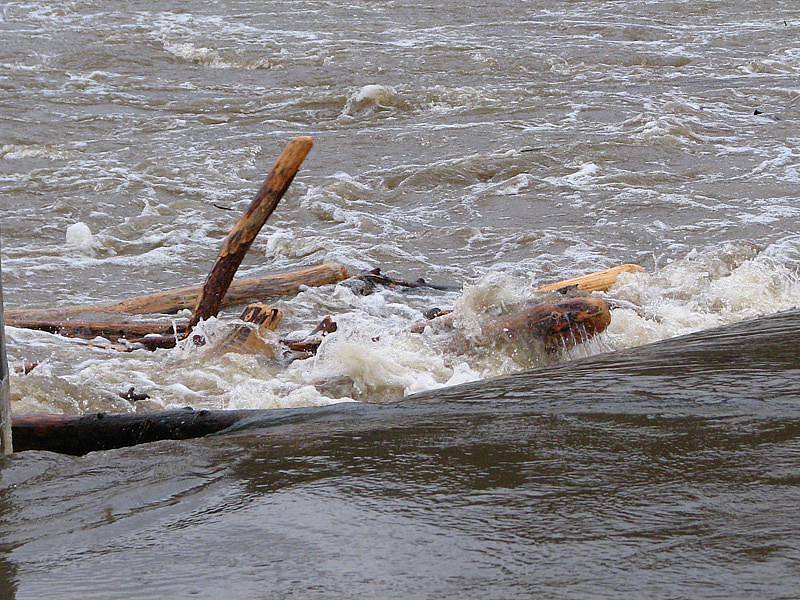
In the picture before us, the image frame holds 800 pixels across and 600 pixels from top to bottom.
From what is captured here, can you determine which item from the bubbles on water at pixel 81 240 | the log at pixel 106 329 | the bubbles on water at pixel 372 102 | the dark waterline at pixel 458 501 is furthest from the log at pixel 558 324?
the bubbles on water at pixel 372 102

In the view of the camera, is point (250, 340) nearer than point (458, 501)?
No

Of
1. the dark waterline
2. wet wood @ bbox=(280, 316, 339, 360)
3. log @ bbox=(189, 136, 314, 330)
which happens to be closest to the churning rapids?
the dark waterline

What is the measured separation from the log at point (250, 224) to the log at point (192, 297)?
0.67 m

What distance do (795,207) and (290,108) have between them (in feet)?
23.9

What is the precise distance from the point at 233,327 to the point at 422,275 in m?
2.79

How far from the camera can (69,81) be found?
16.6 meters

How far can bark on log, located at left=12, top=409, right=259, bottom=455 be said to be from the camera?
179 inches

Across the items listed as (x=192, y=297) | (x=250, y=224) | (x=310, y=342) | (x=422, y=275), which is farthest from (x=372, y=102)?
(x=310, y=342)

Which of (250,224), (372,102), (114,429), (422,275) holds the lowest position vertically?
(422,275)

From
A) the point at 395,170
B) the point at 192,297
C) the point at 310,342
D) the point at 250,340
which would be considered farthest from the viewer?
the point at 395,170

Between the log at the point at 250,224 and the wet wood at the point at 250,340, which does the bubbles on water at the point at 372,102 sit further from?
the wet wood at the point at 250,340

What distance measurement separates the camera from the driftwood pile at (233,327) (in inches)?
181

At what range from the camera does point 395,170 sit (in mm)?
12148

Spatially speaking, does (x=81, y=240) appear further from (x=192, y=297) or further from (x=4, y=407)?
(x=4, y=407)
